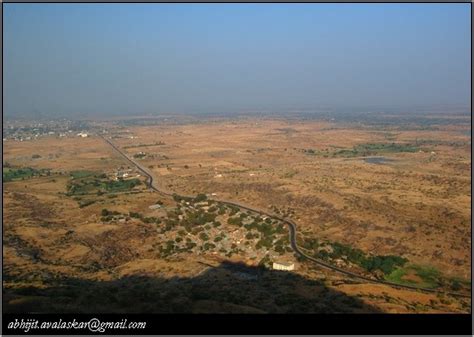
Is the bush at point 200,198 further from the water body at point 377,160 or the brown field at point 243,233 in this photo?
the water body at point 377,160

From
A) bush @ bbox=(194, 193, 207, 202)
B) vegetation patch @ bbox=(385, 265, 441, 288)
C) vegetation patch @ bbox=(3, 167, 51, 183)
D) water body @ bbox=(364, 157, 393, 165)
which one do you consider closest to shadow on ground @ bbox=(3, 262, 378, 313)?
vegetation patch @ bbox=(385, 265, 441, 288)

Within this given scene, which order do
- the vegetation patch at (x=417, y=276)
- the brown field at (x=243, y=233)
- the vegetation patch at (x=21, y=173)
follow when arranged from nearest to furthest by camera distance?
the brown field at (x=243, y=233) < the vegetation patch at (x=417, y=276) < the vegetation patch at (x=21, y=173)

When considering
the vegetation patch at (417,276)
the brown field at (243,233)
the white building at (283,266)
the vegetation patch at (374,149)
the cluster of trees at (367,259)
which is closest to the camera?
the brown field at (243,233)

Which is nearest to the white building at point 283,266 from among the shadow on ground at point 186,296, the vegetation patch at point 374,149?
the shadow on ground at point 186,296

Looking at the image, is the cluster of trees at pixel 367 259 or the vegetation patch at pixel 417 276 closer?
the vegetation patch at pixel 417 276

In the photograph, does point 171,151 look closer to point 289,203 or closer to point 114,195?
point 114,195

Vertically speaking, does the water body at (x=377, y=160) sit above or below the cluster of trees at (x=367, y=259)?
above
